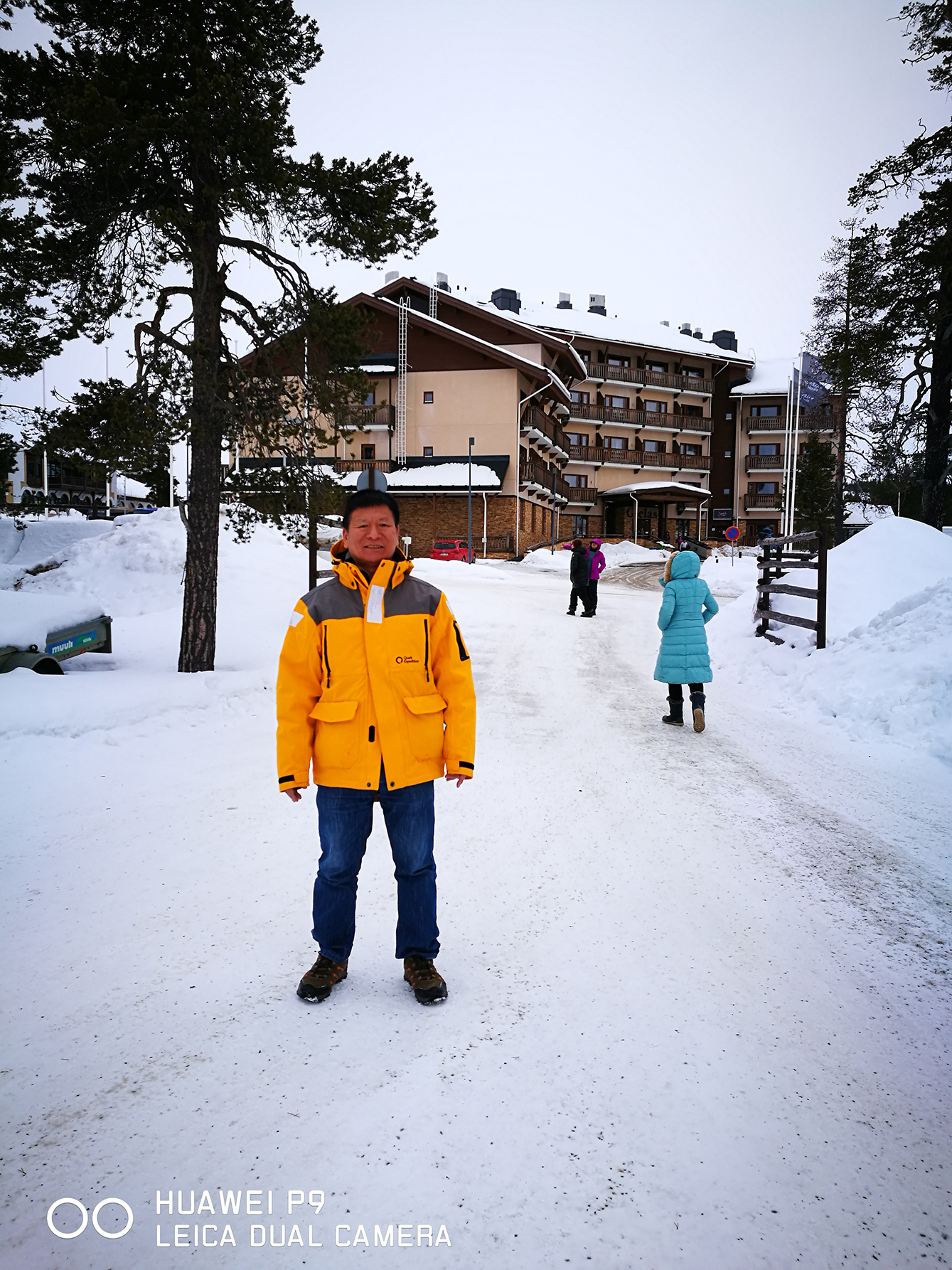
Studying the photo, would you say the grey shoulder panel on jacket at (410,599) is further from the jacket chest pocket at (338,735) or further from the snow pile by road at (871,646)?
the snow pile by road at (871,646)

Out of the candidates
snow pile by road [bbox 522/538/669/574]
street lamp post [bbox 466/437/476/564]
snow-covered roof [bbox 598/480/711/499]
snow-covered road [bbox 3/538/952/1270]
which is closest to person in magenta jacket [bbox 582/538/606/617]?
snow-covered road [bbox 3/538/952/1270]

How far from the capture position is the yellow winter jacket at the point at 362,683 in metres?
2.64

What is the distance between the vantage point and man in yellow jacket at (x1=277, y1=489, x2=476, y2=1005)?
2.65 meters

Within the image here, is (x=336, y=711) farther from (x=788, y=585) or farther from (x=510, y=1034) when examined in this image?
(x=788, y=585)

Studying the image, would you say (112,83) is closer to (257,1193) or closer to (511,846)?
(511,846)

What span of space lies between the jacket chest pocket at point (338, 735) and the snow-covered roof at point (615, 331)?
50.9m

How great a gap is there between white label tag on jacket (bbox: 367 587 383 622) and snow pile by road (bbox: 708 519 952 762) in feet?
16.6

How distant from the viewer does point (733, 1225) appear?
1.83 m

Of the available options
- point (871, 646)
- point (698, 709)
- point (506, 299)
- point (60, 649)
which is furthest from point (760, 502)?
point (60, 649)

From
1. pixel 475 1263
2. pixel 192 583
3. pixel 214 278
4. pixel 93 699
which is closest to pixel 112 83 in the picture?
pixel 214 278

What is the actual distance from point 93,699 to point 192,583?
237 centimetres

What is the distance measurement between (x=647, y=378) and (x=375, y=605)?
179 feet

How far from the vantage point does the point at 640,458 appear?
172ft

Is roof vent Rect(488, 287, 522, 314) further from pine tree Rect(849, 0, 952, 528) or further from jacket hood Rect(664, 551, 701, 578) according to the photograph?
jacket hood Rect(664, 551, 701, 578)
